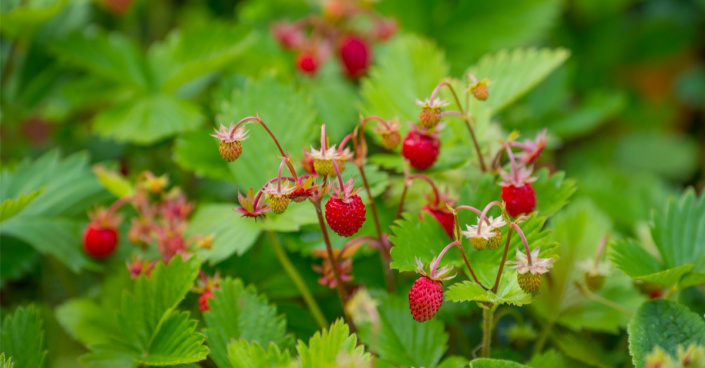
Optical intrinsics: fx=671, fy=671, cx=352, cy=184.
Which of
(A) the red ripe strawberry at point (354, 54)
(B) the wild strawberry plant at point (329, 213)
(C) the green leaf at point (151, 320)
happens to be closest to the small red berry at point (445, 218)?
(B) the wild strawberry plant at point (329, 213)

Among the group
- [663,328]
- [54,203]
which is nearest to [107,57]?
[54,203]

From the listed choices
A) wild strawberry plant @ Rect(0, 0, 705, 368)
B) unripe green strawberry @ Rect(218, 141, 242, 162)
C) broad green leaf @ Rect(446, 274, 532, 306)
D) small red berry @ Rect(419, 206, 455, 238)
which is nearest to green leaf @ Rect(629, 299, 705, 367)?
wild strawberry plant @ Rect(0, 0, 705, 368)

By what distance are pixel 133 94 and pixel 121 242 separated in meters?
0.43

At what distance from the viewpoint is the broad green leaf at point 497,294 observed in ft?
2.47

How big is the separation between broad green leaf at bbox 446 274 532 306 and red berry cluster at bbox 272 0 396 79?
0.78m

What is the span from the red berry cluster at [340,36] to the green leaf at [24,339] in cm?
75

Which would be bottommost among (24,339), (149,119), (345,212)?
(24,339)

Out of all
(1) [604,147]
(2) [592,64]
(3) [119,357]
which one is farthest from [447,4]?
(3) [119,357]

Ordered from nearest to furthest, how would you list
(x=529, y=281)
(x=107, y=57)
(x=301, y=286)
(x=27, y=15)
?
(x=529, y=281) < (x=301, y=286) < (x=27, y=15) < (x=107, y=57)

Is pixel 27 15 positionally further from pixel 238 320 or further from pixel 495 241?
pixel 495 241

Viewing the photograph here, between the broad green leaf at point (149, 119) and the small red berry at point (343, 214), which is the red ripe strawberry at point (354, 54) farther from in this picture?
the small red berry at point (343, 214)

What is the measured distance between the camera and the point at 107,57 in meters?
1.44

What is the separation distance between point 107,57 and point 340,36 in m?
0.51

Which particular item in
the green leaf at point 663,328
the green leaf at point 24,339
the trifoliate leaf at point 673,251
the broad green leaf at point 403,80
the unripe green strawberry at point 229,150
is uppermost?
the unripe green strawberry at point 229,150
